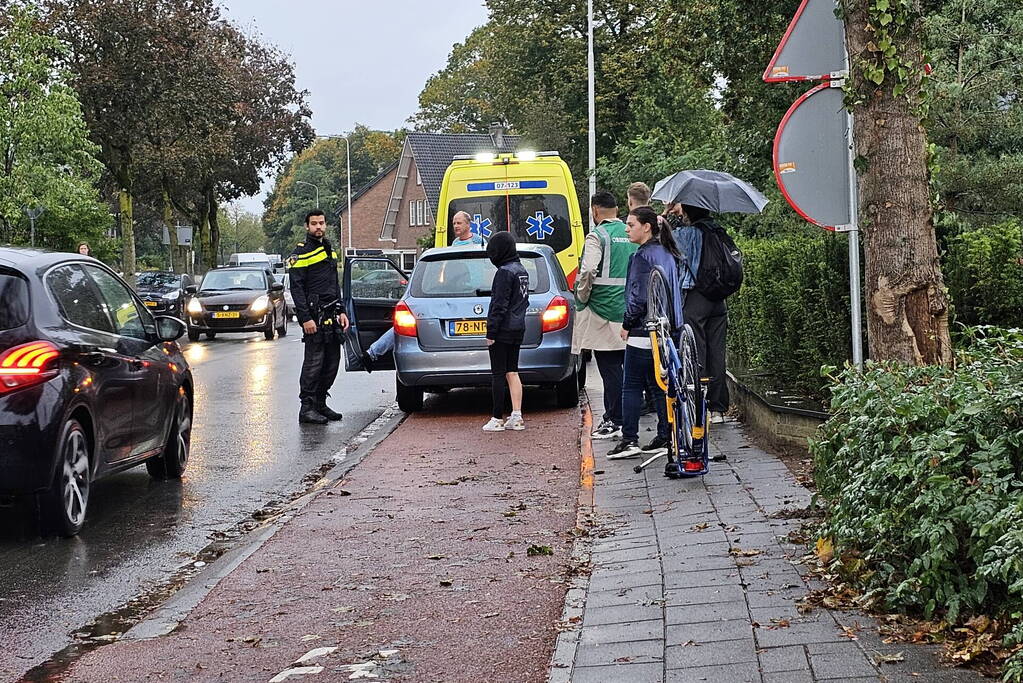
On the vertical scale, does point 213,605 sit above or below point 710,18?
below

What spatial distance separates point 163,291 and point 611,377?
112ft

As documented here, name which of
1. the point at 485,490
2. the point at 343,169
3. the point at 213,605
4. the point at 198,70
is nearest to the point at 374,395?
the point at 485,490

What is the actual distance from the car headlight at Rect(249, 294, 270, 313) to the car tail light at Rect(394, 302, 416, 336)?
54.1ft

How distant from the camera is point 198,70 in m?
40.4

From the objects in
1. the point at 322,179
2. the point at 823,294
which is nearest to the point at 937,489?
the point at 823,294

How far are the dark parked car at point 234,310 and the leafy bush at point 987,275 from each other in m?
21.9

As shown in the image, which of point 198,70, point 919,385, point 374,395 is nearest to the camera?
point 919,385

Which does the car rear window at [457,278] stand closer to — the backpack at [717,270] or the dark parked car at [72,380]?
the backpack at [717,270]

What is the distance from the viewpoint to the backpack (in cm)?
984

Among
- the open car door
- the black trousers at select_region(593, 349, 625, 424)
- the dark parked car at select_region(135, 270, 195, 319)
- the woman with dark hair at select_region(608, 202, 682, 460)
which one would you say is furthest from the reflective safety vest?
the dark parked car at select_region(135, 270, 195, 319)

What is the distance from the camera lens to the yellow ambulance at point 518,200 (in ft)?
65.4

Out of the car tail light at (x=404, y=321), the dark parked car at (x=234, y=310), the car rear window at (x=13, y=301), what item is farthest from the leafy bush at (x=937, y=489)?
the dark parked car at (x=234, y=310)

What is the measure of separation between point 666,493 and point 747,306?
537 centimetres

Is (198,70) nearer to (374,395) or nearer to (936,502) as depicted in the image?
(374,395)
